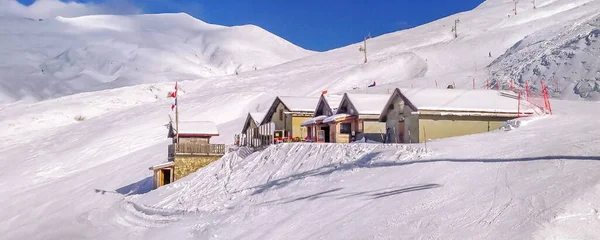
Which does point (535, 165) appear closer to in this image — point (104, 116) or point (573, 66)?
point (573, 66)

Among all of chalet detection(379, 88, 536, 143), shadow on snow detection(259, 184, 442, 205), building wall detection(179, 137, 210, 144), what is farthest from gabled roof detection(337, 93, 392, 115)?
shadow on snow detection(259, 184, 442, 205)

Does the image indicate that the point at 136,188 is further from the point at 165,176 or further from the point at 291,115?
the point at 291,115

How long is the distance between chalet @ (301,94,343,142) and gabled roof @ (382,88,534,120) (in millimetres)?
6608

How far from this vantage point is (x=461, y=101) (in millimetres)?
32219

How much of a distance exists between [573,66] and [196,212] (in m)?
39.3

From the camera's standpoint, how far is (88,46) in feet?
635

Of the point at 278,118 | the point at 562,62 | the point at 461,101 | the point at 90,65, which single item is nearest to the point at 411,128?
the point at 461,101

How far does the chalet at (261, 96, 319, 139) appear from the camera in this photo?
43.4 metres

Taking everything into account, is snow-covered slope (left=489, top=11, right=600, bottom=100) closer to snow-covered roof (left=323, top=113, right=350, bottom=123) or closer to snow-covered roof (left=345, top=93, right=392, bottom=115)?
snow-covered roof (left=345, top=93, right=392, bottom=115)

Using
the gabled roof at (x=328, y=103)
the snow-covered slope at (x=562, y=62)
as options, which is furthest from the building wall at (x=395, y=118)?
the snow-covered slope at (x=562, y=62)

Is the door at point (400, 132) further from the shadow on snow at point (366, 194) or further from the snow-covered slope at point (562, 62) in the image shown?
the snow-covered slope at point (562, 62)

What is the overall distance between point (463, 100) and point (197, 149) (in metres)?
15.3

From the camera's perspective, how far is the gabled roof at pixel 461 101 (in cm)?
3114

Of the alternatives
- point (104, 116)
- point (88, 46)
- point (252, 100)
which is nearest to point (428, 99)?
point (252, 100)
